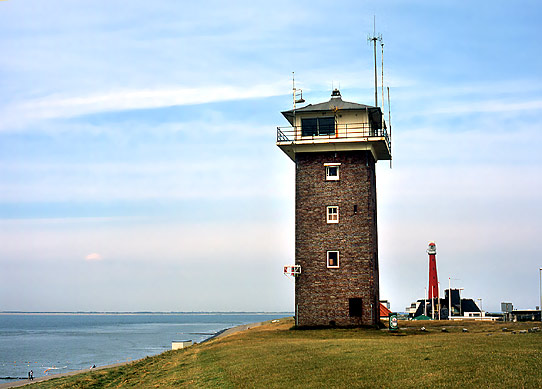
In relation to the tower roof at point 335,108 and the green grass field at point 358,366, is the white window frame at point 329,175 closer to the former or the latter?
the tower roof at point 335,108

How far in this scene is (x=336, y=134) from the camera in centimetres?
4978

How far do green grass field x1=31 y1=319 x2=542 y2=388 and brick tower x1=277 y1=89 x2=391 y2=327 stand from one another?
10.9 meters

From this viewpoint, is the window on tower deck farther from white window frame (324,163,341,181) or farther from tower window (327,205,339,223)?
tower window (327,205,339,223)

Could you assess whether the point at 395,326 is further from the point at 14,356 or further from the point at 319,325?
the point at 14,356

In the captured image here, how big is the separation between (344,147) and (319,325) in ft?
45.0

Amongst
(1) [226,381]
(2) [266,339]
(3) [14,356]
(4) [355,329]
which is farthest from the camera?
(3) [14,356]

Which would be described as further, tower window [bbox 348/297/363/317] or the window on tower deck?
the window on tower deck

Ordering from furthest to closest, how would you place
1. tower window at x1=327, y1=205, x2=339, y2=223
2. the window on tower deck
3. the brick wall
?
1. the window on tower deck
2. tower window at x1=327, y1=205, x2=339, y2=223
3. the brick wall

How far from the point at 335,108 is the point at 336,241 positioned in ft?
34.1

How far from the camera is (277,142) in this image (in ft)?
164

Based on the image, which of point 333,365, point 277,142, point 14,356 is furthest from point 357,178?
point 14,356

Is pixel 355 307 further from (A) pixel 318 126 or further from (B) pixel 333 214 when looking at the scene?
(A) pixel 318 126

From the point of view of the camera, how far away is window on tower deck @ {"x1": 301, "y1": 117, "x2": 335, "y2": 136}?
50.1 meters

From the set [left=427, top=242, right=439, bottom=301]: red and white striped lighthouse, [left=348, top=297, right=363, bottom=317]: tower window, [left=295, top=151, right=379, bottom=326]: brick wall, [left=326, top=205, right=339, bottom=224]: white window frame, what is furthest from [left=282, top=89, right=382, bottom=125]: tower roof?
[left=427, top=242, right=439, bottom=301]: red and white striped lighthouse
